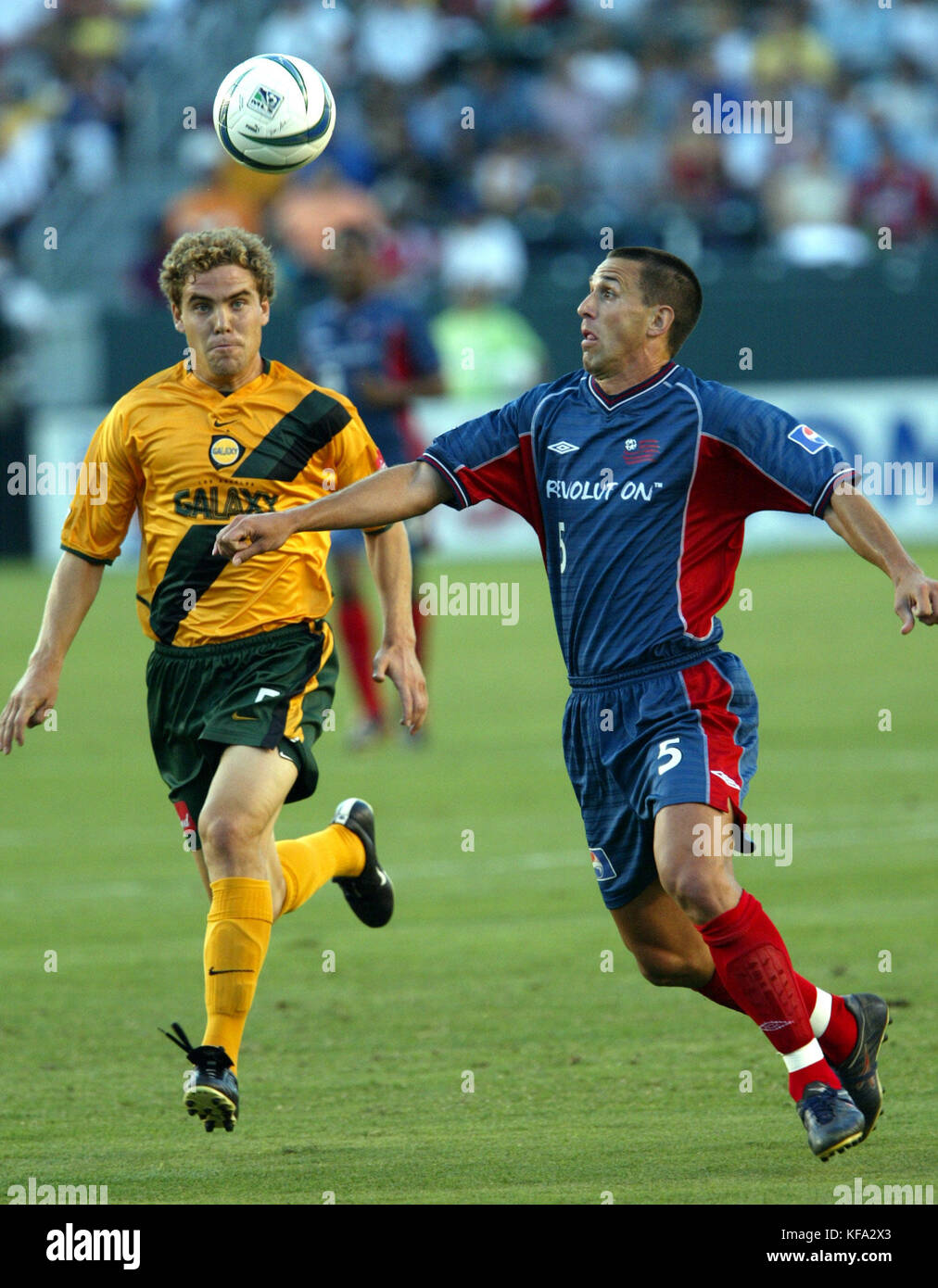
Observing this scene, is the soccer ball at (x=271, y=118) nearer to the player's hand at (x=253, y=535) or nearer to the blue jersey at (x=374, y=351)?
the player's hand at (x=253, y=535)

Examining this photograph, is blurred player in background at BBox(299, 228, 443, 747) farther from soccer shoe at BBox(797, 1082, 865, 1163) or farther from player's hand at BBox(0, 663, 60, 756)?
soccer shoe at BBox(797, 1082, 865, 1163)

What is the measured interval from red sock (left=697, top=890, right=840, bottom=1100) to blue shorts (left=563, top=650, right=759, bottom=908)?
0.98 ft

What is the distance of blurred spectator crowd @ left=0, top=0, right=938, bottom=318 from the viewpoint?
2198cm

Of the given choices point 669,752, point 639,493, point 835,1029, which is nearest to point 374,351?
point 639,493

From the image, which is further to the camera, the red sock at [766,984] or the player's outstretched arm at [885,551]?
the red sock at [766,984]

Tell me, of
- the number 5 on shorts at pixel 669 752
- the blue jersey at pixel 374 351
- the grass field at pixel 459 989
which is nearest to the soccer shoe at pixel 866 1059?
the grass field at pixel 459 989

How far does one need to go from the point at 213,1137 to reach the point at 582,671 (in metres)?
1.54

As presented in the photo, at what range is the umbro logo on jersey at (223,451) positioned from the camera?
230 inches

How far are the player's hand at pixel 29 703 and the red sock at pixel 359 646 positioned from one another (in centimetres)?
648

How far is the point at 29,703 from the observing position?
562 centimetres

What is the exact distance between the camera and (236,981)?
534cm

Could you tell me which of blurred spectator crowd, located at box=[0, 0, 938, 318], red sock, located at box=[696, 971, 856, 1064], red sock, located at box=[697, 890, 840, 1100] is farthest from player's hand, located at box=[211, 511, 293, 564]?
blurred spectator crowd, located at box=[0, 0, 938, 318]

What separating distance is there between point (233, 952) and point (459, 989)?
5.77ft

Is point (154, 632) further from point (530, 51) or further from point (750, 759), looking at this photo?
Result: point (530, 51)
